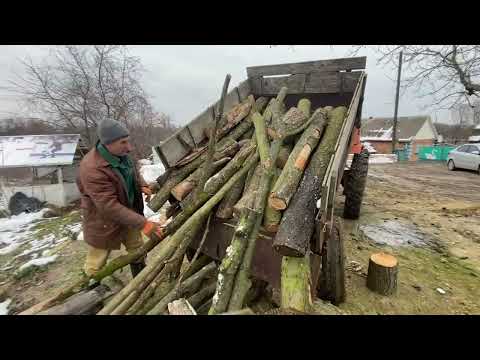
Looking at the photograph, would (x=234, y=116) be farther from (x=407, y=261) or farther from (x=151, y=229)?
(x=407, y=261)

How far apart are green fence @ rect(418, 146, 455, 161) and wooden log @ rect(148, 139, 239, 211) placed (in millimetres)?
25347

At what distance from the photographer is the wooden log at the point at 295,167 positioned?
221cm

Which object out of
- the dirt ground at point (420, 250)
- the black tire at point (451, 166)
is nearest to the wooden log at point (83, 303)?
the dirt ground at point (420, 250)

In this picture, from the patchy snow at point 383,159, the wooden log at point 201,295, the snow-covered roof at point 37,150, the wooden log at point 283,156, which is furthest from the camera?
the patchy snow at point 383,159

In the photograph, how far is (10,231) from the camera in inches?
314

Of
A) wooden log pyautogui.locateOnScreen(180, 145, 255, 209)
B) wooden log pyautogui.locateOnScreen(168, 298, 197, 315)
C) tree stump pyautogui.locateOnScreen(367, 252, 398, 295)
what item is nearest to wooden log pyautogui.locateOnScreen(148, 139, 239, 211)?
wooden log pyautogui.locateOnScreen(180, 145, 255, 209)

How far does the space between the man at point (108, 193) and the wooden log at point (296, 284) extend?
129 cm

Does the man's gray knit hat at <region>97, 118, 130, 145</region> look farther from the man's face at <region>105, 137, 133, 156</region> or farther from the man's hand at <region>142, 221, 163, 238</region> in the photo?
the man's hand at <region>142, 221, 163, 238</region>

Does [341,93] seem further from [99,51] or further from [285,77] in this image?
[99,51]

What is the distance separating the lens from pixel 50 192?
426 inches

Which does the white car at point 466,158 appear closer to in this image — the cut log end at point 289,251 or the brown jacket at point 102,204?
the cut log end at point 289,251

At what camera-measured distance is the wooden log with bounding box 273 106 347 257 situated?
1918 mm
